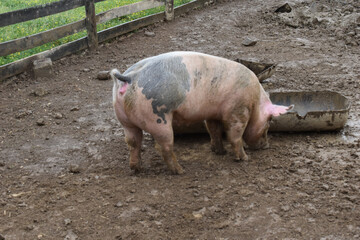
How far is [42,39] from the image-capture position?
24.7 feet

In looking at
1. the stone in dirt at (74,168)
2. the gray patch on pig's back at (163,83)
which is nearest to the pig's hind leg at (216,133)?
the gray patch on pig's back at (163,83)

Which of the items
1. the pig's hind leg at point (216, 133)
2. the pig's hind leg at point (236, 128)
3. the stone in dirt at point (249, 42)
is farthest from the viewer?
the stone in dirt at point (249, 42)

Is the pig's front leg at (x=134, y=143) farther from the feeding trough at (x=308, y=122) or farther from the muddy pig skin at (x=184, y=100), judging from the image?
the feeding trough at (x=308, y=122)

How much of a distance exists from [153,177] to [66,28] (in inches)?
177

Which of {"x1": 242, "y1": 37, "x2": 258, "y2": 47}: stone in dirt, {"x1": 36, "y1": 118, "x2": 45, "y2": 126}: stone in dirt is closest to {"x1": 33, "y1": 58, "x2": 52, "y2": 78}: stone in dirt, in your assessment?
{"x1": 36, "y1": 118, "x2": 45, "y2": 126}: stone in dirt

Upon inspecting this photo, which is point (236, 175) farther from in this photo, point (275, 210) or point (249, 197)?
point (275, 210)

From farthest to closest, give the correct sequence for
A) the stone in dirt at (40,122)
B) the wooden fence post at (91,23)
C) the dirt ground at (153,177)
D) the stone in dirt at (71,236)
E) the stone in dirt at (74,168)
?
the wooden fence post at (91,23)
the stone in dirt at (40,122)
the stone in dirt at (74,168)
the dirt ground at (153,177)
the stone in dirt at (71,236)

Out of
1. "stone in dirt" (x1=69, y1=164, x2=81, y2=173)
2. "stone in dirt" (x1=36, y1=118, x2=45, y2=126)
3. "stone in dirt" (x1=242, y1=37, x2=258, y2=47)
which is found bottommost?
"stone in dirt" (x1=242, y1=37, x2=258, y2=47)

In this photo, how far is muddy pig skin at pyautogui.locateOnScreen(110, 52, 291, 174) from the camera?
4.02 metres

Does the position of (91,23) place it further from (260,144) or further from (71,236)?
(71,236)

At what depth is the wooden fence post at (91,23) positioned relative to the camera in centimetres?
844

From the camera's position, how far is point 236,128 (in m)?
4.53

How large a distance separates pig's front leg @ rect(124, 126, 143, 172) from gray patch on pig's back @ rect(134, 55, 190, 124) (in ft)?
1.33

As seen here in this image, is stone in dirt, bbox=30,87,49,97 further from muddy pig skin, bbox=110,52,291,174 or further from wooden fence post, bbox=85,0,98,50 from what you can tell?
muddy pig skin, bbox=110,52,291,174
